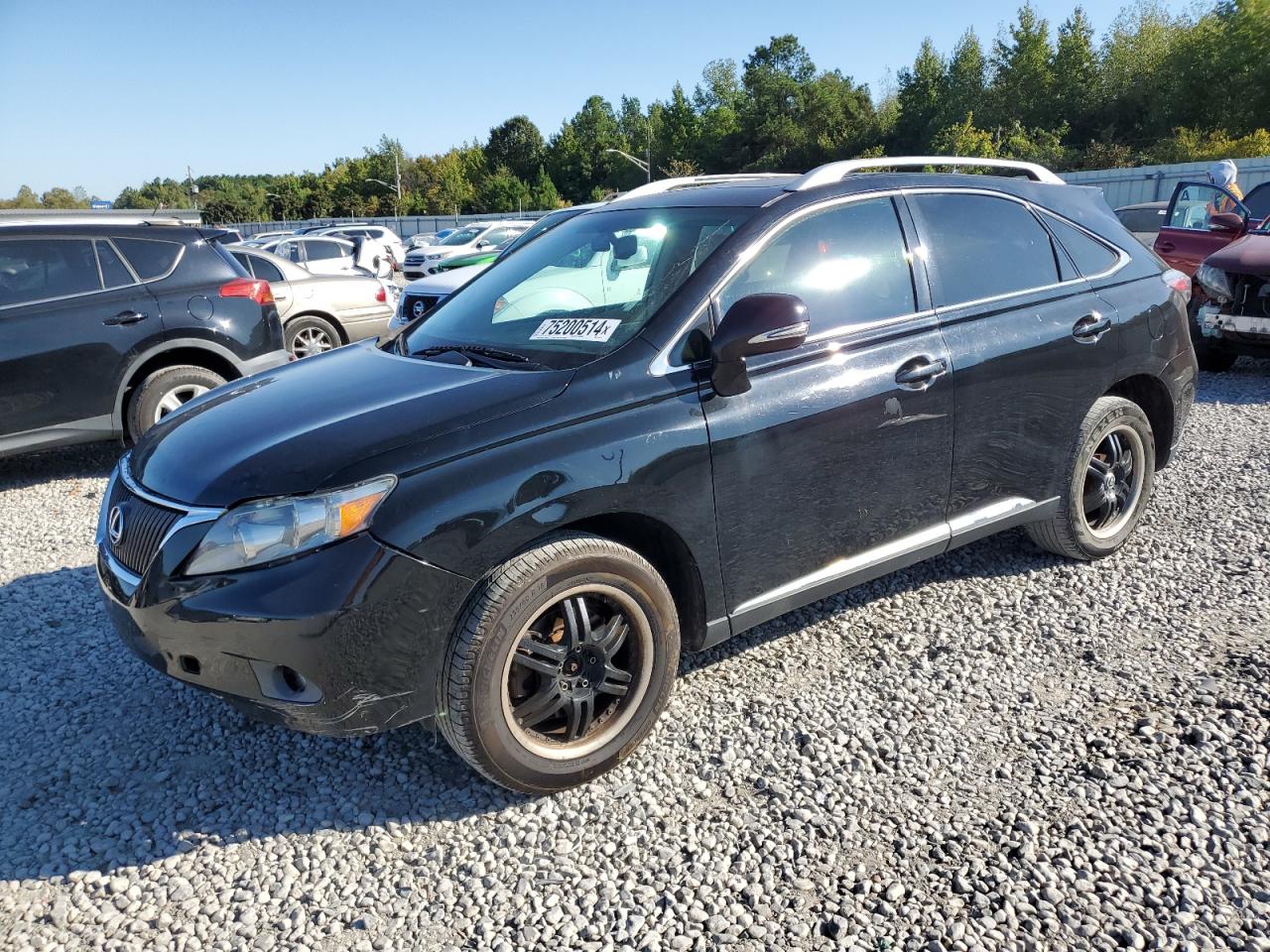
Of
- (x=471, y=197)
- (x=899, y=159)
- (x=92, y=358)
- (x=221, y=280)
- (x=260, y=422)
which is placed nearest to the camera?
(x=260, y=422)

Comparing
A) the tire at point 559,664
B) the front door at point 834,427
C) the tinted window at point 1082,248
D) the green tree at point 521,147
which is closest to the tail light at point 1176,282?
the tinted window at point 1082,248

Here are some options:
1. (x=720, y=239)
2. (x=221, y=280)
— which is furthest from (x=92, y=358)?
(x=720, y=239)

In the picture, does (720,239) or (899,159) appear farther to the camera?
(899,159)

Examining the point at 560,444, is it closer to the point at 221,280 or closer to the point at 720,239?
the point at 720,239

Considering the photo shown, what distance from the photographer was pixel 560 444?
8.96ft

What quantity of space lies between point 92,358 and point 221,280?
1127mm

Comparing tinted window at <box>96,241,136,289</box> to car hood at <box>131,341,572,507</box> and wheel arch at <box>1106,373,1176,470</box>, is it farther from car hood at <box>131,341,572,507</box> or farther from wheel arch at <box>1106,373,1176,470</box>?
wheel arch at <box>1106,373,1176,470</box>

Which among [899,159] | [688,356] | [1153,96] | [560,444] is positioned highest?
[1153,96]

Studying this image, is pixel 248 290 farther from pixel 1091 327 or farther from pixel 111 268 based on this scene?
pixel 1091 327

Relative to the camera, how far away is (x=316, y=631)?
245cm

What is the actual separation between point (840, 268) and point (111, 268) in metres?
5.56

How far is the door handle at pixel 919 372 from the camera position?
3.43m

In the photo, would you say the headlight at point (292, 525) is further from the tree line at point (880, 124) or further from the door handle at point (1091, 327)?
the tree line at point (880, 124)

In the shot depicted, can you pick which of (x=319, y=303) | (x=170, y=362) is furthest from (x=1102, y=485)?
(x=319, y=303)
